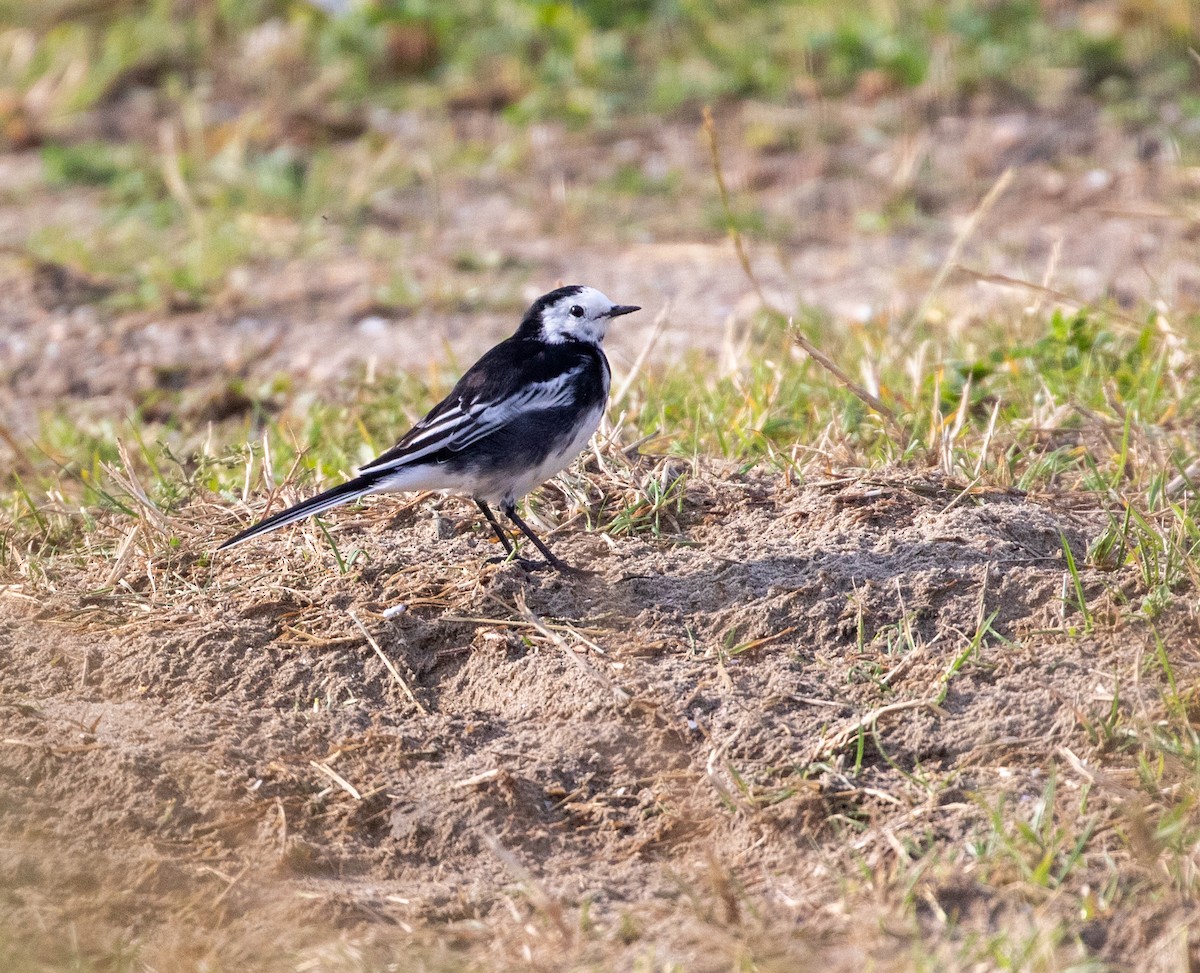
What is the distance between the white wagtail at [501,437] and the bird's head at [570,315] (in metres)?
0.27

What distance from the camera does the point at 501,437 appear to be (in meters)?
4.49

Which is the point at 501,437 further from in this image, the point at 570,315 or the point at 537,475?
the point at 570,315

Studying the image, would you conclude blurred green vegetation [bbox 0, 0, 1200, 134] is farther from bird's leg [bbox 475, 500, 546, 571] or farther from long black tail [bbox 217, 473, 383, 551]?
long black tail [bbox 217, 473, 383, 551]

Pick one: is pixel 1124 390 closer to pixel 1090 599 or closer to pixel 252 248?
pixel 1090 599

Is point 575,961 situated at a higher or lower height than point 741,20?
lower

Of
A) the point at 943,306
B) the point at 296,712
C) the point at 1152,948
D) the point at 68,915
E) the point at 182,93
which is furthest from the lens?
the point at 182,93

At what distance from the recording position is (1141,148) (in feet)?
28.5

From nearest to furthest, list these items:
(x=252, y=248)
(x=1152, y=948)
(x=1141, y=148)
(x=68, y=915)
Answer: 1. (x=1152, y=948)
2. (x=68, y=915)
3. (x=252, y=248)
4. (x=1141, y=148)

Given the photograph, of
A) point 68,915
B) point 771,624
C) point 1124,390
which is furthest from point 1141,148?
point 68,915

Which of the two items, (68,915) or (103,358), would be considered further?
(103,358)

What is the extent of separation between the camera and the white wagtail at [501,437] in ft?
14.1

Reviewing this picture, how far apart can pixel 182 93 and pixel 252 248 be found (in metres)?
2.69

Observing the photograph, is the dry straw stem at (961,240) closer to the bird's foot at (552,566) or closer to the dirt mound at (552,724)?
the dirt mound at (552,724)

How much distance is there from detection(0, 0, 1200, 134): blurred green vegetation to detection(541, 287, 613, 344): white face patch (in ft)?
15.6
